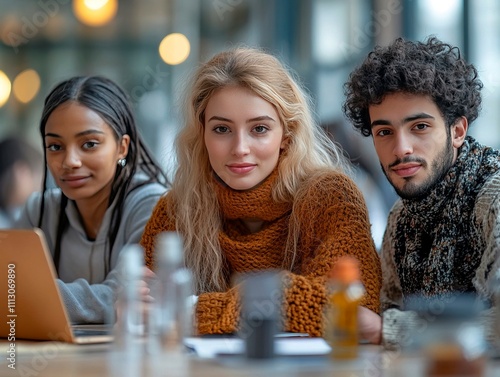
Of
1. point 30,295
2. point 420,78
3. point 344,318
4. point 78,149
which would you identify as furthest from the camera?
point 78,149

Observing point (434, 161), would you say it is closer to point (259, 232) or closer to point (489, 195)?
point (489, 195)

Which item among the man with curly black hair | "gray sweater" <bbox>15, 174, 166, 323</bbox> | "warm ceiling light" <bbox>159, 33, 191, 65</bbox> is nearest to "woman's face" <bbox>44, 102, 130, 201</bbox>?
"gray sweater" <bbox>15, 174, 166, 323</bbox>

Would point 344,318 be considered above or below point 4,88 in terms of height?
below

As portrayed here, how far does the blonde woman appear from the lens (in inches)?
87.7

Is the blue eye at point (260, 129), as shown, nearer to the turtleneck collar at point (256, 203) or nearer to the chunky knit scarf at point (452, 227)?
the turtleneck collar at point (256, 203)

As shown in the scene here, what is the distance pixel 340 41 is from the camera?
698cm

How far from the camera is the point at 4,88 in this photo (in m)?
7.85

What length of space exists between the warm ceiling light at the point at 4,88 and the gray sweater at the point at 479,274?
6.10 m

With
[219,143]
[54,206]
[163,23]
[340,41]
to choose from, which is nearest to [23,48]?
[163,23]

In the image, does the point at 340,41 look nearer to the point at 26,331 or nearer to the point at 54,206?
the point at 54,206

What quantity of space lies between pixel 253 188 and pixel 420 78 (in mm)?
549

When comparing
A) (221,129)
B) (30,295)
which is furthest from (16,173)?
(30,295)

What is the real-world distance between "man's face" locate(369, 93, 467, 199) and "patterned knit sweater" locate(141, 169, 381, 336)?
0.15 m

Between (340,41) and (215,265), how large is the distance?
4.89 m
